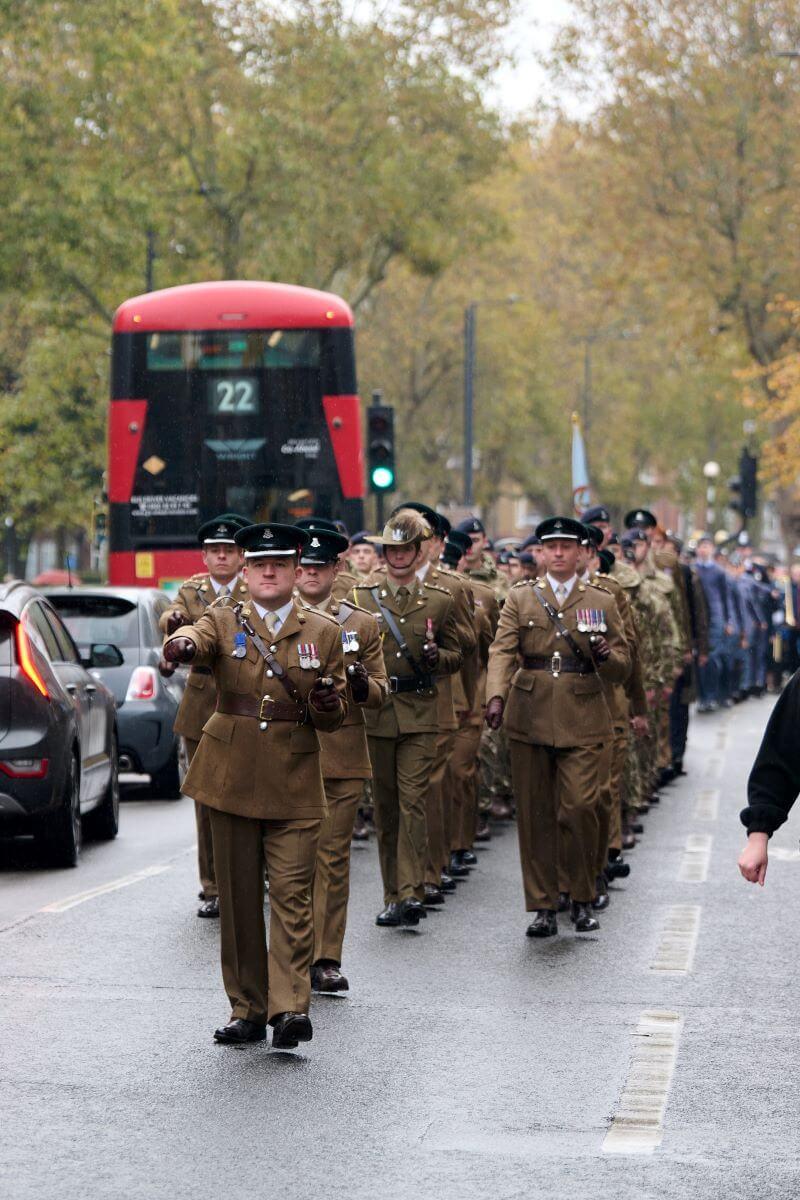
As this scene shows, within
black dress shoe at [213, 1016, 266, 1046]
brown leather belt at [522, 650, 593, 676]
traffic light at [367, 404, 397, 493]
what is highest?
traffic light at [367, 404, 397, 493]

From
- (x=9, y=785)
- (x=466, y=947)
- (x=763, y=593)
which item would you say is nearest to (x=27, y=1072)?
(x=466, y=947)

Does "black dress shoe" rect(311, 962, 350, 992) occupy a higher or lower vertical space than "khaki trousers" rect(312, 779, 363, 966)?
lower

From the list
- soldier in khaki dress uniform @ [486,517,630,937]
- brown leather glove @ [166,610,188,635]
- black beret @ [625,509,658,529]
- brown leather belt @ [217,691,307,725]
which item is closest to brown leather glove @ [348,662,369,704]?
brown leather belt @ [217,691,307,725]

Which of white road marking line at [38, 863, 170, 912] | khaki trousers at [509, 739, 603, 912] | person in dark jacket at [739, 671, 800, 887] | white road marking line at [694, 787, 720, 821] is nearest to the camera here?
person in dark jacket at [739, 671, 800, 887]

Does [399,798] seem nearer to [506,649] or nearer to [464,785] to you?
[506,649]

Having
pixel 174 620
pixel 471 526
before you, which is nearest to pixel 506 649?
pixel 174 620

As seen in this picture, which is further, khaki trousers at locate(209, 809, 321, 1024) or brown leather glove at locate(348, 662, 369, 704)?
brown leather glove at locate(348, 662, 369, 704)

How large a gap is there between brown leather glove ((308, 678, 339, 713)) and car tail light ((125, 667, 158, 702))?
990 centimetres

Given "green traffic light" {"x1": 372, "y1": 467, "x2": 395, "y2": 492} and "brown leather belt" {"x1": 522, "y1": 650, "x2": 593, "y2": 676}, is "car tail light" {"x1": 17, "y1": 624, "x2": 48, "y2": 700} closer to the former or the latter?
"brown leather belt" {"x1": 522, "y1": 650, "x2": 593, "y2": 676}

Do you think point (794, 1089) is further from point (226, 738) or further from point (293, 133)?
point (293, 133)

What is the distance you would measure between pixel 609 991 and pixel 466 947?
133cm

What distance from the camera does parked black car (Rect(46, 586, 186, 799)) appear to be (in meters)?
17.9

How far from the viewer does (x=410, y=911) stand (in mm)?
11211

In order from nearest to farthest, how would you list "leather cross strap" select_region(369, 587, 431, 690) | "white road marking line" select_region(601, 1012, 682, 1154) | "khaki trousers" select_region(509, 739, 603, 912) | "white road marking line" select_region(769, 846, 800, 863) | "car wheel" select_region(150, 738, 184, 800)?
"white road marking line" select_region(601, 1012, 682, 1154) → "khaki trousers" select_region(509, 739, 603, 912) → "leather cross strap" select_region(369, 587, 431, 690) → "white road marking line" select_region(769, 846, 800, 863) → "car wheel" select_region(150, 738, 184, 800)
